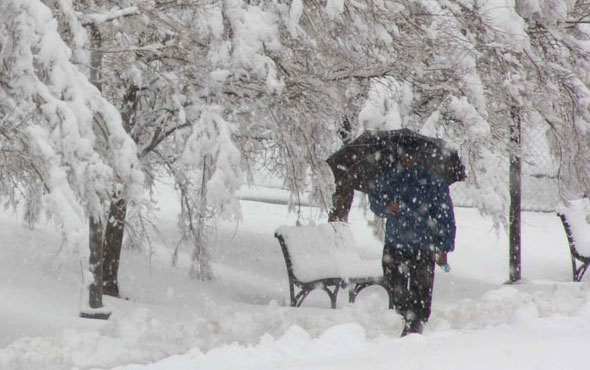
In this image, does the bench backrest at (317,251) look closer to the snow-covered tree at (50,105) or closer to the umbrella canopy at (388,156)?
the umbrella canopy at (388,156)

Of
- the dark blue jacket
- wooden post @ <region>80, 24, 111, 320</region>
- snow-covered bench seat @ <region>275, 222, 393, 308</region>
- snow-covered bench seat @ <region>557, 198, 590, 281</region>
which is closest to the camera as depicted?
the dark blue jacket

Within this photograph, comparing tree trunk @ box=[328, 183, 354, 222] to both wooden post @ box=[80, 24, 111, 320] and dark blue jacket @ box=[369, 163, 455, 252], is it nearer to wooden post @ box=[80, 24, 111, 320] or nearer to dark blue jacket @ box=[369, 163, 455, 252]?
wooden post @ box=[80, 24, 111, 320]

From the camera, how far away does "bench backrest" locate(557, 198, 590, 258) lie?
43.3 feet

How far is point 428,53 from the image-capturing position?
385 inches

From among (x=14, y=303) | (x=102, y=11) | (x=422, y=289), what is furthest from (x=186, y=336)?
(x=14, y=303)

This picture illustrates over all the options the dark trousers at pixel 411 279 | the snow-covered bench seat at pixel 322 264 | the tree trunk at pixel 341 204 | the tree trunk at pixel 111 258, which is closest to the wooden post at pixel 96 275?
the tree trunk at pixel 111 258

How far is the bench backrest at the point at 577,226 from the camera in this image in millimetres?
13195

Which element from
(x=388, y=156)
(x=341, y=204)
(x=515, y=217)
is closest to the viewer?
(x=388, y=156)

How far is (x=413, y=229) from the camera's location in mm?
7207

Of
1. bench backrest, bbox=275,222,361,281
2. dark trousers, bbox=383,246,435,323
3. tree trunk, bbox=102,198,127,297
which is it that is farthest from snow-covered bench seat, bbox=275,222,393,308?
dark trousers, bbox=383,246,435,323

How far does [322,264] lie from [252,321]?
13.0 feet

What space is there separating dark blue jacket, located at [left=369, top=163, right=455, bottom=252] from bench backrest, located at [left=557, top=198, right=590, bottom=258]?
257 inches

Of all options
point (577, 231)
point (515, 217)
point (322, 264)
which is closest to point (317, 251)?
point (322, 264)

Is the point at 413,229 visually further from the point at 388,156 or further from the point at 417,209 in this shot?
the point at 388,156
